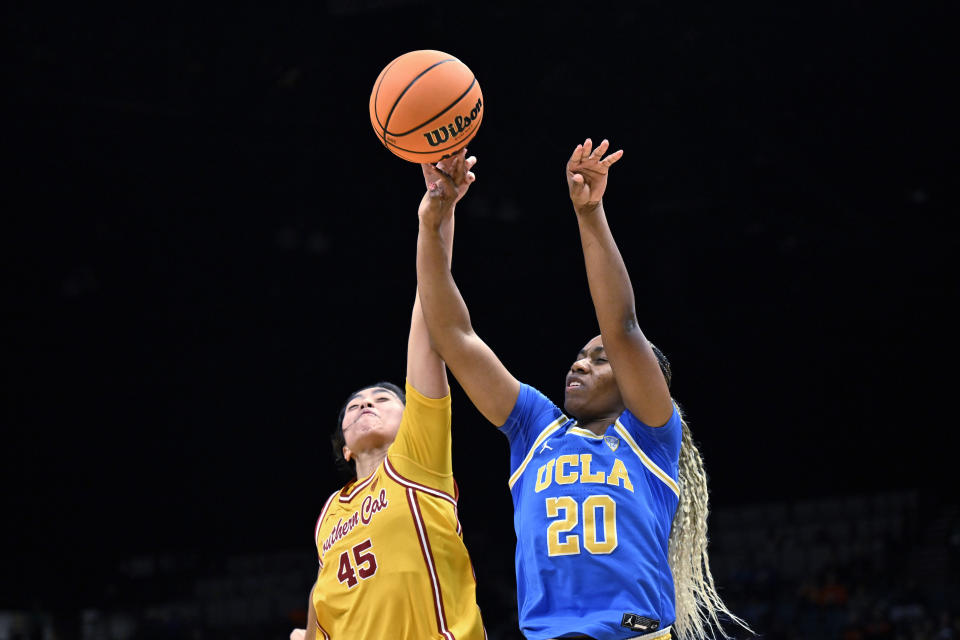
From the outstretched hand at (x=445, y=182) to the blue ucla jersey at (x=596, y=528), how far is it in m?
0.76

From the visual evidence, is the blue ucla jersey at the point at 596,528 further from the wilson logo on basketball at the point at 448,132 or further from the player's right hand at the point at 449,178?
the wilson logo on basketball at the point at 448,132

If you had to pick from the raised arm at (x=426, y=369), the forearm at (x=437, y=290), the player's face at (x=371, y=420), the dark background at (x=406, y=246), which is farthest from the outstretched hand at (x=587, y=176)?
the dark background at (x=406, y=246)

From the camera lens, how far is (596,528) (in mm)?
2881

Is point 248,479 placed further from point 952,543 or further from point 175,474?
point 952,543

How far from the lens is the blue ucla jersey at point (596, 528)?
2.81 metres

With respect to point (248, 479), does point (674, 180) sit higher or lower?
higher

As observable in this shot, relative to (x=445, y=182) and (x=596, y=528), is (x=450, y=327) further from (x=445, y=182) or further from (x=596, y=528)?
(x=596, y=528)

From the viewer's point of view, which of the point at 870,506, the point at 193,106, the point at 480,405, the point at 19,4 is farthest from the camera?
the point at 870,506

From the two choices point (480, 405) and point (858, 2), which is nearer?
point (480, 405)

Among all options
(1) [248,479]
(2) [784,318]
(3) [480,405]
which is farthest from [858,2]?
(1) [248,479]

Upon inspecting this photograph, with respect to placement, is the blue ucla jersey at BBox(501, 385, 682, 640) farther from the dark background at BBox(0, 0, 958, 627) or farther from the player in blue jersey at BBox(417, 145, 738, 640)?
the dark background at BBox(0, 0, 958, 627)

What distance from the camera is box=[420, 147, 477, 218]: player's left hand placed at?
10.6 feet

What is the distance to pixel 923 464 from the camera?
14320 millimetres

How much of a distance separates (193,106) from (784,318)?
8059 mm
